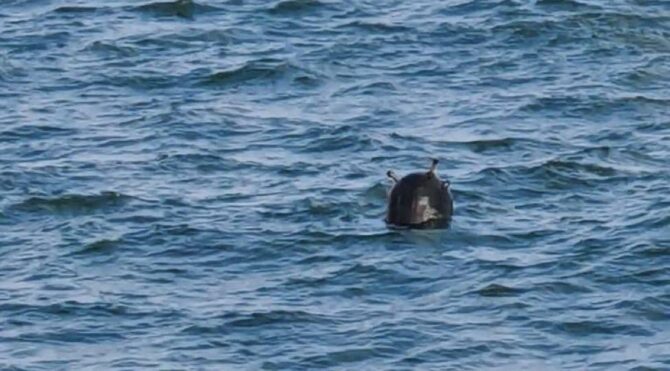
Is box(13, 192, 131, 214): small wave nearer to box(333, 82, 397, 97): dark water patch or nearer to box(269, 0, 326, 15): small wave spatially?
box(333, 82, 397, 97): dark water patch

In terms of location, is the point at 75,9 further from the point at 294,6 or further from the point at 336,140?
the point at 336,140

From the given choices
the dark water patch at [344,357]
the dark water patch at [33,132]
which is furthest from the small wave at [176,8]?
the dark water patch at [344,357]

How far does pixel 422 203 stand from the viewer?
28.4 m

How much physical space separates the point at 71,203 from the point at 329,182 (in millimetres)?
3294

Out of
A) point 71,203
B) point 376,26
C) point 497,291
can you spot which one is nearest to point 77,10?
point 376,26

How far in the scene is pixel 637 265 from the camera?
26938 mm

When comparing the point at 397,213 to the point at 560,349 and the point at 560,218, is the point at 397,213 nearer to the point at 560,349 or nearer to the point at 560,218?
the point at 560,218

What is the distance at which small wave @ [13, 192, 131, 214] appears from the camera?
29469 millimetres

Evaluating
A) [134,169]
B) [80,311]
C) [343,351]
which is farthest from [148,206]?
[343,351]

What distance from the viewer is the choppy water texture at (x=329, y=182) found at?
2494cm

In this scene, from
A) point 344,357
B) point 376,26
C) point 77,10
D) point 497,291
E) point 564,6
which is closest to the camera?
point 344,357

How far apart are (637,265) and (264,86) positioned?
31.0ft

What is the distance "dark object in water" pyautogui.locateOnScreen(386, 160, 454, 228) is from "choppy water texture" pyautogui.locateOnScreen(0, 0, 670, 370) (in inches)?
11.0

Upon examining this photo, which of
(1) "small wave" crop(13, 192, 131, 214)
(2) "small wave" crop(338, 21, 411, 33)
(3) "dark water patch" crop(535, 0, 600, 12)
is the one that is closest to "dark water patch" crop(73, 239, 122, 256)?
(1) "small wave" crop(13, 192, 131, 214)
